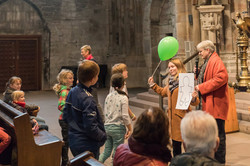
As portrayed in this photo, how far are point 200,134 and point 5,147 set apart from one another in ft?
8.06

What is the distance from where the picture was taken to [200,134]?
1580mm

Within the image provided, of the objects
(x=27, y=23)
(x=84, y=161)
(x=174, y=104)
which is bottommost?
(x=84, y=161)

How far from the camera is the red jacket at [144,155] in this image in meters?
1.72

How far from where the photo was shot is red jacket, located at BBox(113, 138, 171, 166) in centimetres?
172

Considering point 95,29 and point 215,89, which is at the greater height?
point 95,29

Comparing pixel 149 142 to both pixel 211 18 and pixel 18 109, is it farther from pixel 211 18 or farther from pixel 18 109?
pixel 211 18

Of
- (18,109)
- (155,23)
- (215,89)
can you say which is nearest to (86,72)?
(215,89)

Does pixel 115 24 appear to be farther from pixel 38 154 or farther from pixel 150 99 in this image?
pixel 38 154

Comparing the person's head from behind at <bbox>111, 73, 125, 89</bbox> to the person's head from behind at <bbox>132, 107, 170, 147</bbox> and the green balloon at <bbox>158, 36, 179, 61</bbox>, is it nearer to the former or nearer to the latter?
the green balloon at <bbox>158, 36, 179, 61</bbox>

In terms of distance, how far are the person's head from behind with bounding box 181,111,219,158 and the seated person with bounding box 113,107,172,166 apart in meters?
0.16

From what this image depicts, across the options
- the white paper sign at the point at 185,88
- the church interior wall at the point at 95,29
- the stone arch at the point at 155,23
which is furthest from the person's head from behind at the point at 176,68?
the church interior wall at the point at 95,29

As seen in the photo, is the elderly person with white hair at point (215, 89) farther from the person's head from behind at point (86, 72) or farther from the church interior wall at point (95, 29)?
the church interior wall at point (95, 29)

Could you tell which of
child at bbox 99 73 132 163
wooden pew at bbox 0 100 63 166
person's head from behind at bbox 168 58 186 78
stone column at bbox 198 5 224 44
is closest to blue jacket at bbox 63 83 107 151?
wooden pew at bbox 0 100 63 166

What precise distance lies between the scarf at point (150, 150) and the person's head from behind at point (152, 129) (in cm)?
2
